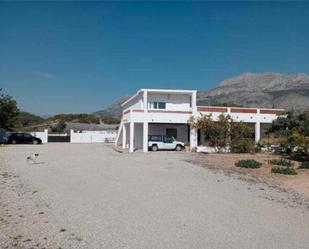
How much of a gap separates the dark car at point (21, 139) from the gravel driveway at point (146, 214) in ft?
A: 106

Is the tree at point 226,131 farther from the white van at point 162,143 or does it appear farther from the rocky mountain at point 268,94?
the rocky mountain at point 268,94

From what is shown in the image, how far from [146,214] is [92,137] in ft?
147

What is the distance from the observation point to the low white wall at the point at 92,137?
51.2 metres

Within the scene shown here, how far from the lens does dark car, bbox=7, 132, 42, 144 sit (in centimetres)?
4356

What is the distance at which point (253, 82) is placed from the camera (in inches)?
5251

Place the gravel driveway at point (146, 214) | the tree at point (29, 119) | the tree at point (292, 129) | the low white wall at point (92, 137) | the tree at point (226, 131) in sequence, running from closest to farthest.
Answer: the gravel driveway at point (146, 214) → the tree at point (292, 129) → the tree at point (226, 131) → the low white wall at point (92, 137) → the tree at point (29, 119)

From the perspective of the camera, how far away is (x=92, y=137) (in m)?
51.8

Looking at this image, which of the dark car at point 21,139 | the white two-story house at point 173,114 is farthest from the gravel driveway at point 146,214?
the dark car at point 21,139

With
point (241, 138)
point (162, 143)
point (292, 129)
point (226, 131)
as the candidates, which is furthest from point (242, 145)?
point (162, 143)

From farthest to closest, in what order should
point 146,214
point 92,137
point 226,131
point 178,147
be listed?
point 92,137, point 178,147, point 226,131, point 146,214

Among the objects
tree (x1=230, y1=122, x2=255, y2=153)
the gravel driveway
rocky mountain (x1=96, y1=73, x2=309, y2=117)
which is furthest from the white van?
the gravel driveway

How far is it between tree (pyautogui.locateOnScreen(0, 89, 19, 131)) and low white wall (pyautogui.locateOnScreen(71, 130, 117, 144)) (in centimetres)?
929

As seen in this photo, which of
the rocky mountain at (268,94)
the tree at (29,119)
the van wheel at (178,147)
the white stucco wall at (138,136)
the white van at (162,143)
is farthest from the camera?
the tree at (29,119)

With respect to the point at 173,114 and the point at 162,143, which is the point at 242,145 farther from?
the point at 162,143
